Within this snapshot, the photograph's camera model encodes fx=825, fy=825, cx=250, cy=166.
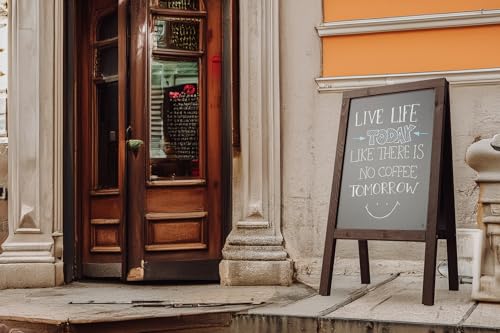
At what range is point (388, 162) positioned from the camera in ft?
16.7

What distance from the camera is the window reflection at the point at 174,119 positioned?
6520 mm

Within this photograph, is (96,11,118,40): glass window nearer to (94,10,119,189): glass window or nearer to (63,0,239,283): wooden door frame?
(94,10,119,189): glass window

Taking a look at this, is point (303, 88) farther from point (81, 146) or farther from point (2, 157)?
point (2, 157)

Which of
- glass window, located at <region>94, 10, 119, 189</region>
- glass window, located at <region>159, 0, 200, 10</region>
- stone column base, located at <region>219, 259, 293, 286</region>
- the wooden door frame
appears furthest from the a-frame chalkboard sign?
glass window, located at <region>94, 10, 119, 189</region>

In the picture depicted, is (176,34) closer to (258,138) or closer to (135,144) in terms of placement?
(135,144)

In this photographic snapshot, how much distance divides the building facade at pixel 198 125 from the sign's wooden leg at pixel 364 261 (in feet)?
1.18

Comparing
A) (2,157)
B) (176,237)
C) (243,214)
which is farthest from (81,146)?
(243,214)

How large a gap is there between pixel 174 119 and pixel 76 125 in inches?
33.0

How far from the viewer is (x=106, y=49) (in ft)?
22.3

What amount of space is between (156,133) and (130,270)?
3.58ft

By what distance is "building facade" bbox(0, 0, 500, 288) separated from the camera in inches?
239

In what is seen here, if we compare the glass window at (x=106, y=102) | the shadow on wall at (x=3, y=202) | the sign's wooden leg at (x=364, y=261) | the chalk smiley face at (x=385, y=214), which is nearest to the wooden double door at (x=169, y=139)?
the glass window at (x=106, y=102)

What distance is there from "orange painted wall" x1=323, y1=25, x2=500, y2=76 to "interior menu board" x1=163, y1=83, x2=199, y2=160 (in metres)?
1.11

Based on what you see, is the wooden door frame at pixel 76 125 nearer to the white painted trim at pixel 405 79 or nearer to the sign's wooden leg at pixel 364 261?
the white painted trim at pixel 405 79
